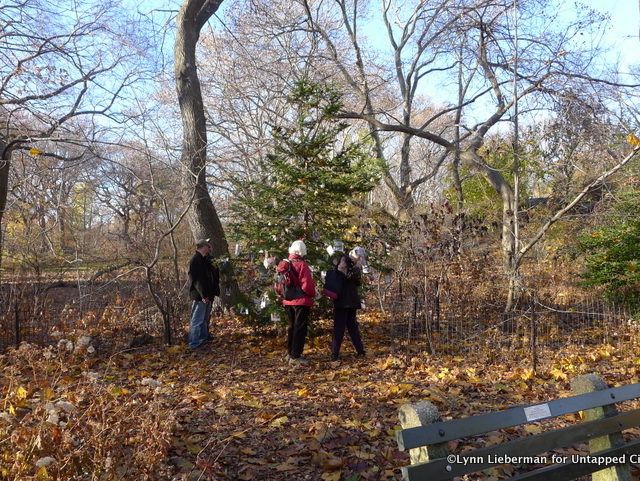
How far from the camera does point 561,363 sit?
23.6ft

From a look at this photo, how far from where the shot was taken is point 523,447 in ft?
9.88

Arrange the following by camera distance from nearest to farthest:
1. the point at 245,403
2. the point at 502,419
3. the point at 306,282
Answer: the point at 502,419 → the point at 245,403 → the point at 306,282

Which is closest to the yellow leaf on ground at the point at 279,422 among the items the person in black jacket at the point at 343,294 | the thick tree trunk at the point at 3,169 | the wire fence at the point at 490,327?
the person in black jacket at the point at 343,294

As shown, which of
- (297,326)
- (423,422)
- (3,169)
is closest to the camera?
(423,422)

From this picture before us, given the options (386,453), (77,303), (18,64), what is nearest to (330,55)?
(18,64)

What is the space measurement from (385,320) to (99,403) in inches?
271

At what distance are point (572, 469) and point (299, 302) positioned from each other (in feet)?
14.7

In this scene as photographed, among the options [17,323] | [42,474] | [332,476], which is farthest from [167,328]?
[42,474]

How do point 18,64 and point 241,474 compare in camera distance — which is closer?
point 241,474

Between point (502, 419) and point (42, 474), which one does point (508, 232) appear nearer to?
point (502, 419)

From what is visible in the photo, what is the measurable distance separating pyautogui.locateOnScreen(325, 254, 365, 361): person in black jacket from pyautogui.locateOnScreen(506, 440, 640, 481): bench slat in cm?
440

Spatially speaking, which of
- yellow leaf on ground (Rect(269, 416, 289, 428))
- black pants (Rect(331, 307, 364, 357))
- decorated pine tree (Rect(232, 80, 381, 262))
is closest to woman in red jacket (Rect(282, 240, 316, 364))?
black pants (Rect(331, 307, 364, 357))

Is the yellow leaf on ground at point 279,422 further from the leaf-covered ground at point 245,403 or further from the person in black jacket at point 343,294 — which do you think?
the person in black jacket at point 343,294

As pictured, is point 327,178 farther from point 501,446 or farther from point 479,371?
point 501,446
